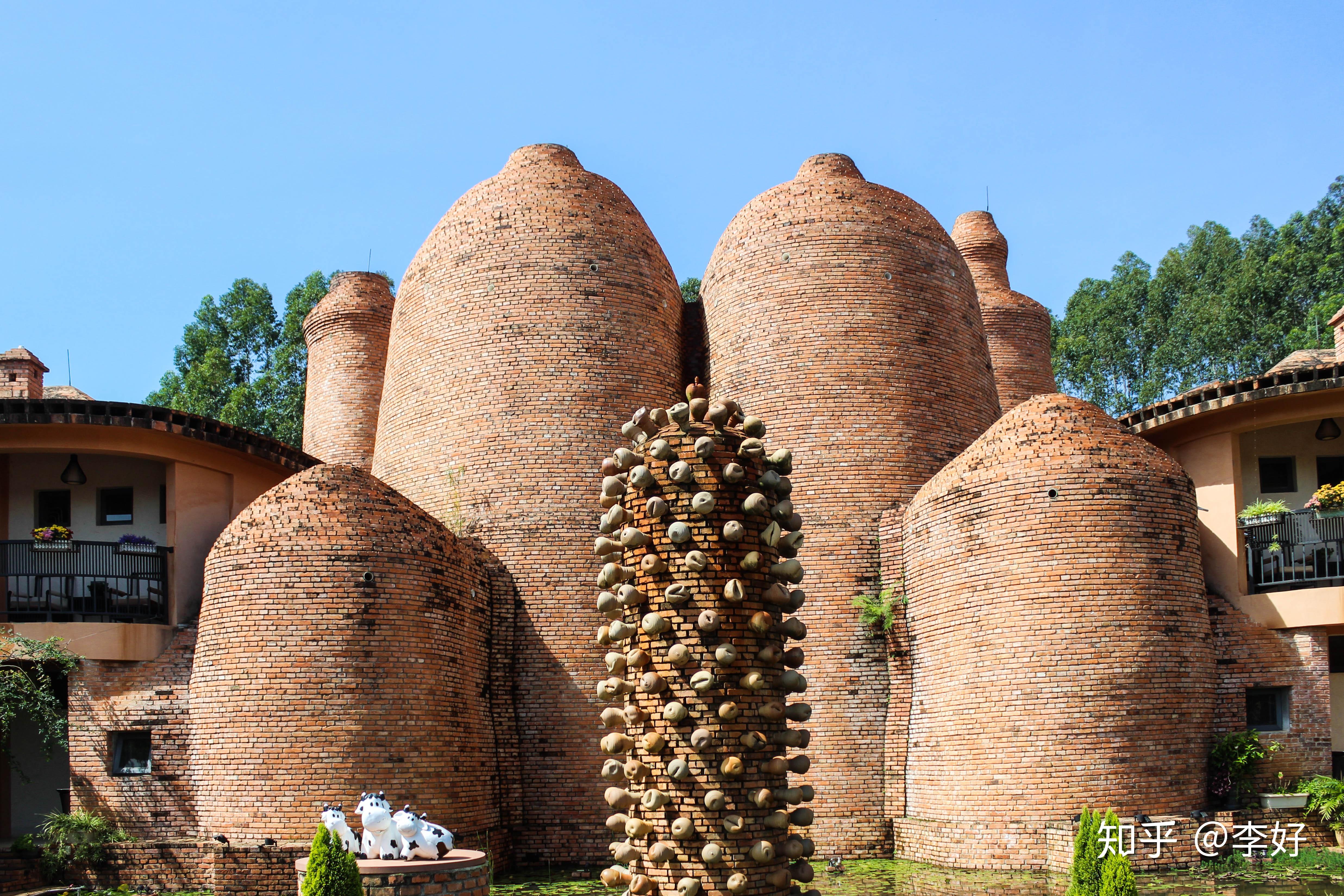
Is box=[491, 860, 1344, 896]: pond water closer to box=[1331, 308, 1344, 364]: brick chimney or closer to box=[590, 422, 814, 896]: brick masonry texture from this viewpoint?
box=[590, 422, 814, 896]: brick masonry texture

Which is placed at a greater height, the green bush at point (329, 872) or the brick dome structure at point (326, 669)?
the brick dome structure at point (326, 669)

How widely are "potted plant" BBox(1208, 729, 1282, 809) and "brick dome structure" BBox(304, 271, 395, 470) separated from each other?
17.0m

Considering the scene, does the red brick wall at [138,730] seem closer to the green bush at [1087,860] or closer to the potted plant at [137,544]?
the potted plant at [137,544]

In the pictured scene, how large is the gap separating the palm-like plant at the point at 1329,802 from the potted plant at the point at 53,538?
16.7m

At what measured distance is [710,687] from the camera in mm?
8977

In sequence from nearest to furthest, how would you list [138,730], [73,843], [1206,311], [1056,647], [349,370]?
[1056,647] < [73,843] < [138,730] < [349,370] < [1206,311]

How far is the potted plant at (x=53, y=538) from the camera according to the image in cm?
1661

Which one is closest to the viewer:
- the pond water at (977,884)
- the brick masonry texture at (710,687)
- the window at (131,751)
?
the brick masonry texture at (710,687)

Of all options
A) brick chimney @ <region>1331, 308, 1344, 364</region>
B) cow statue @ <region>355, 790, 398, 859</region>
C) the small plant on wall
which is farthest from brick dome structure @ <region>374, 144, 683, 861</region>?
brick chimney @ <region>1331, 308, 1344, 364</region>

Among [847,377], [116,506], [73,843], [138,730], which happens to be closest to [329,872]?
[138,730]

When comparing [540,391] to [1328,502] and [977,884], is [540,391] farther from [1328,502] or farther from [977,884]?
[1328,502]

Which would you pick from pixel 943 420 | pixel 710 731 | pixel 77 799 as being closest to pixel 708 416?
pixel 710 731

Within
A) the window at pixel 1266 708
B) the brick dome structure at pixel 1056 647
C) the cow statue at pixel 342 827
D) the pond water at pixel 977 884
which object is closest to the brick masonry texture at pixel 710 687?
the cow statue at pixel 342 827

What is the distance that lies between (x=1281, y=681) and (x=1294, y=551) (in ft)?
6.58
